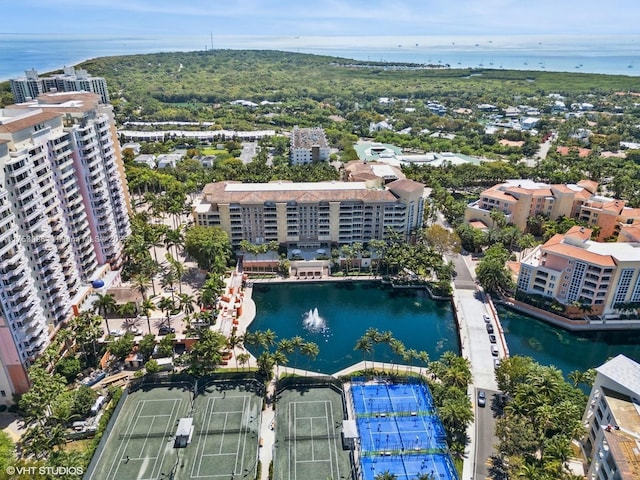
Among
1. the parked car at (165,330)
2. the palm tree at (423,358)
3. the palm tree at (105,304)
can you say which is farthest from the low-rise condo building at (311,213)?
the palm tree at (423,358)

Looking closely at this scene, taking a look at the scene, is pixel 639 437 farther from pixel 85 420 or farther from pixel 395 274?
pixel 85 420

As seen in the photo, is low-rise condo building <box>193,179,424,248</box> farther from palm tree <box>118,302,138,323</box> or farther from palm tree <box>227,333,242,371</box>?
palm tree <box>227,333,242,371</box>

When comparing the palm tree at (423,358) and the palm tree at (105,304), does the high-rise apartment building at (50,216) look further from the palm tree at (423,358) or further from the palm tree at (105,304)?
the palm tree at (423,358)

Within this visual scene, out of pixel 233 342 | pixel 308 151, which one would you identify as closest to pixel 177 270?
pixel 233 342

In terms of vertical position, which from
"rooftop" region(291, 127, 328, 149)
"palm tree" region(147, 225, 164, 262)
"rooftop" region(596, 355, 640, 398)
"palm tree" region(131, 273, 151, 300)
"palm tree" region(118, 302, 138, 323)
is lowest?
"palm tree" region(118, 302, 138, 323)

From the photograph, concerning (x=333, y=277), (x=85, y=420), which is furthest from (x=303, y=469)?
(x=333, y=277)

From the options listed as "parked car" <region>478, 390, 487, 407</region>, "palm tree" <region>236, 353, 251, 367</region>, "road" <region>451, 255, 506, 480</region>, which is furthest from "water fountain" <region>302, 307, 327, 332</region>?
"parked car" <region>478, 390, 487, 407</region>

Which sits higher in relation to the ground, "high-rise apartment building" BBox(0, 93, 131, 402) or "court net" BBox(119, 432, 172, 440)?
"high-rise apartment building" BBox(0, 93, 131, 402)

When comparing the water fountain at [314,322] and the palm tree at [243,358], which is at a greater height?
the palm tree at [243,358]
